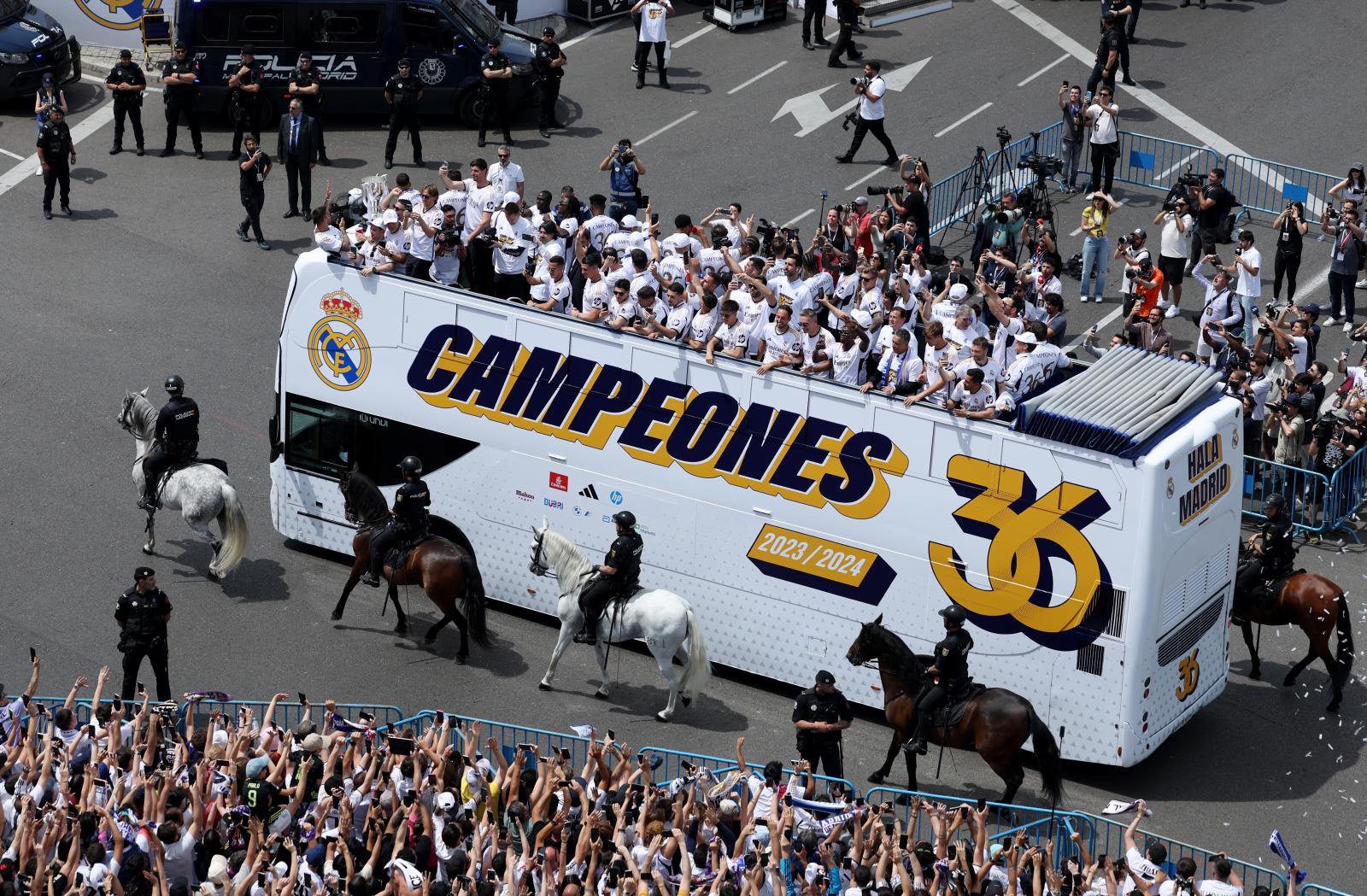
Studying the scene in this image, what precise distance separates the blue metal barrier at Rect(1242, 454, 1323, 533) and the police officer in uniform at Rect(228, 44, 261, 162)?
53.5ft

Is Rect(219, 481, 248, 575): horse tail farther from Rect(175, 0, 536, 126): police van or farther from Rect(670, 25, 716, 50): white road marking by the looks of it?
Rect(670, 25, 716, 50): white road marking

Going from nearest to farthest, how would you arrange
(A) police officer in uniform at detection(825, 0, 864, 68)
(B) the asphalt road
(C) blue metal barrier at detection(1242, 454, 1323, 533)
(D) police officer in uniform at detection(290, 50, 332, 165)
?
1. (B) the asphalt road
2. (C) blue metal barrier at detection(1242, 454, 1323, 533)
3. (D) police officer in uniform at detection(290, 50, 332, 165)
4. (A) police officer in uniform at detection(825, 0, 864, 68)

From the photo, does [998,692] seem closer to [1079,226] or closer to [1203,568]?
[1203,568]

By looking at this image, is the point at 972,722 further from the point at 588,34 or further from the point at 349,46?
the point at 588,34

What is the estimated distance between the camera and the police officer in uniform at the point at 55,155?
2933cm

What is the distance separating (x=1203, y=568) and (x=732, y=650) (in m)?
4.71

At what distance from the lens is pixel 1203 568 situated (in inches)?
749

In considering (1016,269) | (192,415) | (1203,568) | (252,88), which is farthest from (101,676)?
(252,88)

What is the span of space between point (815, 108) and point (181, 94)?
1006cm

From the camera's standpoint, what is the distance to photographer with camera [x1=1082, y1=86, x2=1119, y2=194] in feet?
99.1

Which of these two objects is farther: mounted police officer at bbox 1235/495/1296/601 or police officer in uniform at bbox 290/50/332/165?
police officer in uniform at bbox 290/50/332/165

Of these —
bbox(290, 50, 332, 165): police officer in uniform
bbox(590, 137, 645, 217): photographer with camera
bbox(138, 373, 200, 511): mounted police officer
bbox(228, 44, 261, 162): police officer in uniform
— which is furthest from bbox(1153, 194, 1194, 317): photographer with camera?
bbox(228, 44, 261, 162): police officer in uniform

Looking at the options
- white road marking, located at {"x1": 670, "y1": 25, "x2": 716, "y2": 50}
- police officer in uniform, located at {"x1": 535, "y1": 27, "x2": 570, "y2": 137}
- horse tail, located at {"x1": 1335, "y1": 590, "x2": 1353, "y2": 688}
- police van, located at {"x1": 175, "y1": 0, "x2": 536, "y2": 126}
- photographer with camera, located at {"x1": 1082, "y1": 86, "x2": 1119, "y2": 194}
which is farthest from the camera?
white road marking, located at {"x1": 670, "y1": 25, "x2": 716, "y2": 50}

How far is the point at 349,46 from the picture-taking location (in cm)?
3256
